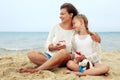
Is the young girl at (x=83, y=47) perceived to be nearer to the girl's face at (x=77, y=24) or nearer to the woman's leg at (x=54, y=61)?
the girl's face at (x=77, y=24)

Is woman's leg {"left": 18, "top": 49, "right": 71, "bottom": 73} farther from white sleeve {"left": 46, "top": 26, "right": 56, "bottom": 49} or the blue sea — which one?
the blue sea

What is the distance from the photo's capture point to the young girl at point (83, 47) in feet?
11.8

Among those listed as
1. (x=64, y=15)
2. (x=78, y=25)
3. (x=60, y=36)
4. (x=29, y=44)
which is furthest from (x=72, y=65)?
(x=29, y=44)

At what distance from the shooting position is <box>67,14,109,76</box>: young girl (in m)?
3.61

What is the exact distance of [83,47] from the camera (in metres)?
3.71

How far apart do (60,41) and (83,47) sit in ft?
1.15

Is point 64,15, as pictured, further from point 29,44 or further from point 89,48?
point 29,44

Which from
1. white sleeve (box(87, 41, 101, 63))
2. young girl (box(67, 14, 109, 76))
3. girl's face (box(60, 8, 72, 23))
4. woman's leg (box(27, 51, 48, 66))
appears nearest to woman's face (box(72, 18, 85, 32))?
young girl (box(67, 14, 109, 76))

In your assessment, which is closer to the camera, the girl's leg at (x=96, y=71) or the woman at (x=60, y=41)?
the girl's leg at (x=96, y=71)

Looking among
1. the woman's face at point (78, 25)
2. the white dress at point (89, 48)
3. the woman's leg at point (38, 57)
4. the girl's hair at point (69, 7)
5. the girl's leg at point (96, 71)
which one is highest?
the girl's hair at point (69, 7)

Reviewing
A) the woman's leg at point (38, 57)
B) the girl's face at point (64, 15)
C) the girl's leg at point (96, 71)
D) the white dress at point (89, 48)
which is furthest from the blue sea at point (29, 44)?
the girl's leg at point (96, 71)

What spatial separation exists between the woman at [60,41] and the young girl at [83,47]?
0.30 feet

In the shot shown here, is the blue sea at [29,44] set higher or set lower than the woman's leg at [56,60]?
lower

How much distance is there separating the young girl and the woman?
91 millimetres
